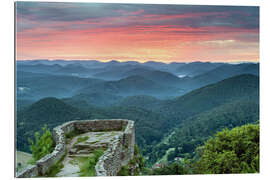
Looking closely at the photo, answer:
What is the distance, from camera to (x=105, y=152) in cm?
575

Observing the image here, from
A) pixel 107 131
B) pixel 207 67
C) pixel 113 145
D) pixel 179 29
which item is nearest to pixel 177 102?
pixel 207 67

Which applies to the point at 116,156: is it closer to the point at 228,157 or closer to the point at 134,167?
the point at 134,167

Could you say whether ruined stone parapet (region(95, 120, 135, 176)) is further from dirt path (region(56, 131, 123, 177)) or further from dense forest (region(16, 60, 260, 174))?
dense forest (region(16, 60, 260, 174))

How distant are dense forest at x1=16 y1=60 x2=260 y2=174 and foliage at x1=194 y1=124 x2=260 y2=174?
0.31 ft

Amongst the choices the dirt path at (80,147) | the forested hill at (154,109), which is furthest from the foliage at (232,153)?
the forested hill at (154,109)

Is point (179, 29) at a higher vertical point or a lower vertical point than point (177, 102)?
higher

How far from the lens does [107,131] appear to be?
832 centimetres

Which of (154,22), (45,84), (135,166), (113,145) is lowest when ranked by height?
(135,166)

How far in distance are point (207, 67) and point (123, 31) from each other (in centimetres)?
399

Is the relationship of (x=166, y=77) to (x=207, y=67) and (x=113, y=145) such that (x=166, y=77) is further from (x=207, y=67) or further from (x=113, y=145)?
(x=113, y=145)

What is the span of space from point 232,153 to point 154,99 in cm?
1236

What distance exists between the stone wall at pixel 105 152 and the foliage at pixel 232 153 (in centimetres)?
260

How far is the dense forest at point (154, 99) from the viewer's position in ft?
37.6

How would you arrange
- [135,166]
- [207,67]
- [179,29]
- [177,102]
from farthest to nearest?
[177,102]
[207,67]
[179,29]
[135,166]
